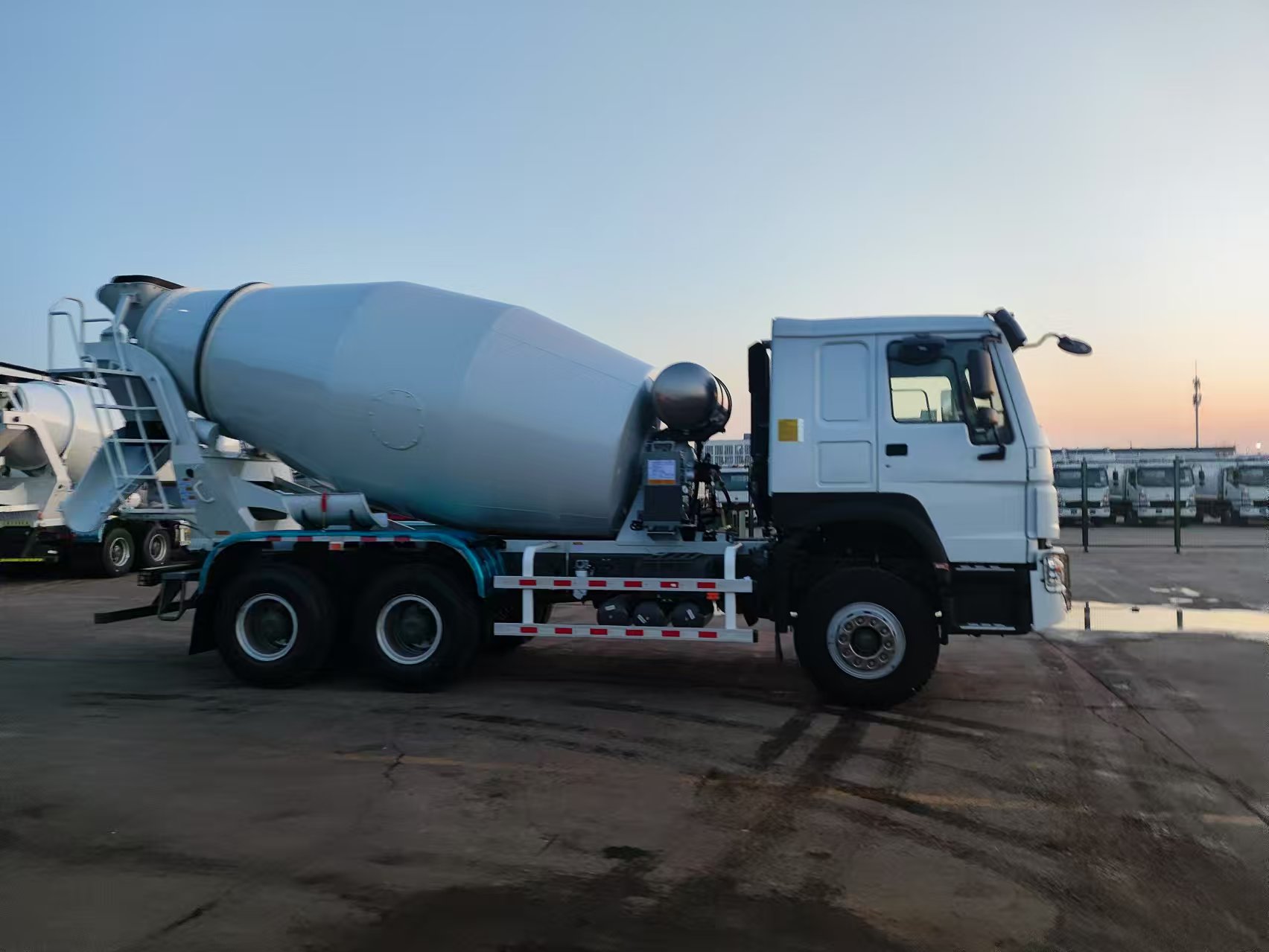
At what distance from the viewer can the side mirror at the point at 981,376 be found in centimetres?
692

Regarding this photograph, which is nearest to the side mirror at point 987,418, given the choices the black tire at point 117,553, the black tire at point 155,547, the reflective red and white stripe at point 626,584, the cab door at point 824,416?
the cab door at point 824,416

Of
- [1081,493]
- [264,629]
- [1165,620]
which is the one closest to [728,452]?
[264,629]

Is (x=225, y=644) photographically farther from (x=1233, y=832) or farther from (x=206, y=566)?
(x=1233, y=832)

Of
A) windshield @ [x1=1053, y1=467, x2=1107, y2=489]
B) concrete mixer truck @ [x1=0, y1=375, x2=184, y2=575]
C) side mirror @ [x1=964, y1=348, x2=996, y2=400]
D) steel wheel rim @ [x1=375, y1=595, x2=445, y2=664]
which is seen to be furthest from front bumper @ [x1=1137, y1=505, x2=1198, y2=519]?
steel wheel rim @ [x1=375, y1=595, x2=445, y2=664]

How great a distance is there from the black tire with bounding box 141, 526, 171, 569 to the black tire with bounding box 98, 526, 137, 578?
0.17 m

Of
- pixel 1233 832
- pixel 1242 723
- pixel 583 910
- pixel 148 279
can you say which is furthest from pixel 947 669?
pixel 148 279

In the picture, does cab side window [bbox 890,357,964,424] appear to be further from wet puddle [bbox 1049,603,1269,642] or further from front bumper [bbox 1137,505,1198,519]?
front bumper [bbox 1137,505,1198,519]

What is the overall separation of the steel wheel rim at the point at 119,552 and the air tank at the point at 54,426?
1488mm

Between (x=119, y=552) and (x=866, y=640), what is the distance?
16600mm

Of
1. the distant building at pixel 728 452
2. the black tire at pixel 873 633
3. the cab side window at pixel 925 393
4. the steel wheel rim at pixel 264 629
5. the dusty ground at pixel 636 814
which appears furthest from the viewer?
the distant building at pixel 728 452

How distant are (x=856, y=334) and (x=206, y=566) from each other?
6.16 meters

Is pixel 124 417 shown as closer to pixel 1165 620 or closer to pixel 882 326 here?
pixel 882 326

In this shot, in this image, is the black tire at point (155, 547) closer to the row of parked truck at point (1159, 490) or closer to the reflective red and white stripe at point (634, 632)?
the reflective red and white stripe at point (634, 632)

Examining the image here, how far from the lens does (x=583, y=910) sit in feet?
12.6
